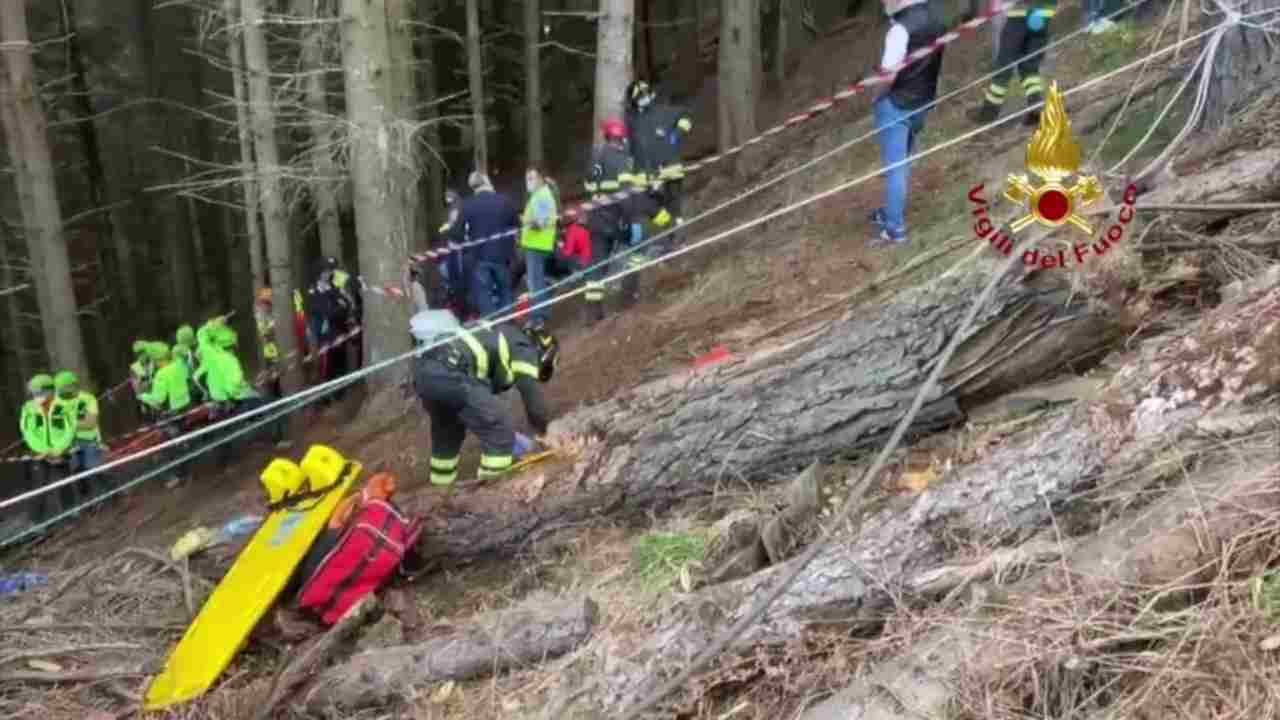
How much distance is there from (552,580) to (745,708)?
1.93 meters

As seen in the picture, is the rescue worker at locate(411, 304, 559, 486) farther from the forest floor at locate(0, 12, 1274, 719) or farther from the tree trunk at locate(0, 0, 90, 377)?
the tree trunk at locate(0, 0, 90, 377)

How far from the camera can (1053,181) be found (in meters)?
3.95

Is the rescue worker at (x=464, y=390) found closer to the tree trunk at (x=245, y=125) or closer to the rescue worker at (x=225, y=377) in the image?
the rescue worker at (x=225, y=377)

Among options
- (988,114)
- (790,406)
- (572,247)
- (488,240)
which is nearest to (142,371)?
(488,240)

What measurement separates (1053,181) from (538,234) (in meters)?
6.66

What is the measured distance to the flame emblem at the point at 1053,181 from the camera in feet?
12.2

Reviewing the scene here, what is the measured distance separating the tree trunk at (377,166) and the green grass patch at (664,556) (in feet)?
20.0

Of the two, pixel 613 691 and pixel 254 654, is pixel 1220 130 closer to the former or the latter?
pixel 613 691

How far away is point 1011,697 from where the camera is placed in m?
2.92

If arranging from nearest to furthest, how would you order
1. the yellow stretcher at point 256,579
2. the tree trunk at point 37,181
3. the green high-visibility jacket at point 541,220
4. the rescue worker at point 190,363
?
the yellow stretcher at point 256,579
the green high-visibility jacket at point 541,220
the rescue worker at point 190,363
the tree trunk at point 37,181

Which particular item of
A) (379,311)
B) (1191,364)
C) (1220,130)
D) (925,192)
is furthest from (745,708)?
(379,311)

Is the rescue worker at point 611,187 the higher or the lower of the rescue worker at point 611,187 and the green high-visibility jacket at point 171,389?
the higher

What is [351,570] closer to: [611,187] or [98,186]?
[611,187]

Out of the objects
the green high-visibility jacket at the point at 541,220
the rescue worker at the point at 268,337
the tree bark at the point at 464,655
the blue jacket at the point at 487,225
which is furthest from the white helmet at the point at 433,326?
the rescue worker at the point at 268,337
